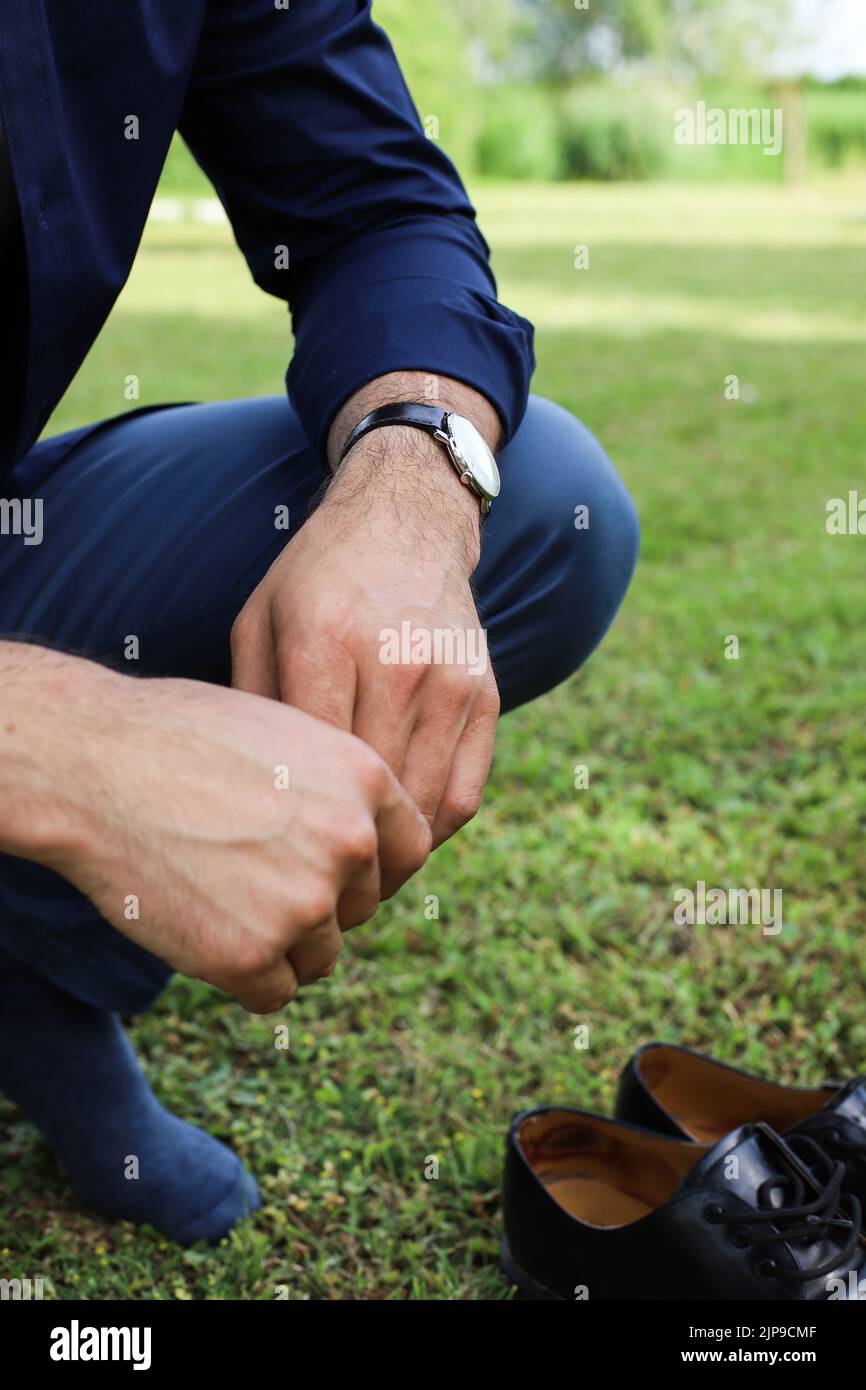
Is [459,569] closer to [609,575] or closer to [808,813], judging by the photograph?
[609,575]

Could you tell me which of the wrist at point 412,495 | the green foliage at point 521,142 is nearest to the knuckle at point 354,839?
the wrist at point 412,495

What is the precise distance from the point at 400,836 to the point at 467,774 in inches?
5.5

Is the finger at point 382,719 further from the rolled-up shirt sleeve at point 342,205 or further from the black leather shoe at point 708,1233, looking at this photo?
the black leather shoe at point 708,1233

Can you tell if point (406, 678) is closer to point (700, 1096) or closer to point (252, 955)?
point (252, 955)

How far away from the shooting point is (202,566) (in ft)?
4.05

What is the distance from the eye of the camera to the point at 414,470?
1060 mm

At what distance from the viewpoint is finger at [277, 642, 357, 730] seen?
0.87m

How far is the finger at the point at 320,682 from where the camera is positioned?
34.4 inches

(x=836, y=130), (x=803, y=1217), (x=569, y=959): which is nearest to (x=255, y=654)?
(x=803, y=1217)

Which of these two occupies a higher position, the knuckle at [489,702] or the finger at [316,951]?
the knuckle at [489,702]

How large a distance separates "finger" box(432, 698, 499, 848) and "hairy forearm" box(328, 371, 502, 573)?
0.13 meters

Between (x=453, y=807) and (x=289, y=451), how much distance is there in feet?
1.68

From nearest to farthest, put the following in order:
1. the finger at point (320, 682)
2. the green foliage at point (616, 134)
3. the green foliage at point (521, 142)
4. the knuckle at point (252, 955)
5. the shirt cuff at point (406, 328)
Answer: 1. the knuckle at point (252, 955)
2. the finger at point (320, 682)
3. the shirt cuff at point (406, 328)
4. the green foliage at point (616, 134)
5. the green foliage at point (521, 142)
